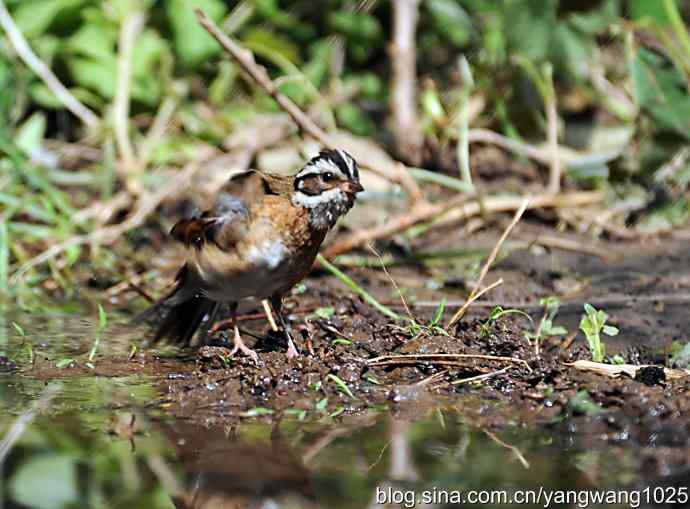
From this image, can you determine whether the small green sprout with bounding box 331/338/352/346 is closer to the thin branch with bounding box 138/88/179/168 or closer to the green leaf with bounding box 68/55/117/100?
the thin branch with bounding box 138/88/179/168

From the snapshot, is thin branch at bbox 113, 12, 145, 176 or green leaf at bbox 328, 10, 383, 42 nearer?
thin branch at bbox 113, 12, 145, 176

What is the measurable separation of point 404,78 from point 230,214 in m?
3.89

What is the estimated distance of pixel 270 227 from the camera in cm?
455

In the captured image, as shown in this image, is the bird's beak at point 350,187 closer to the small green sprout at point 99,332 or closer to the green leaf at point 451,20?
the small green sprout at point 99,332

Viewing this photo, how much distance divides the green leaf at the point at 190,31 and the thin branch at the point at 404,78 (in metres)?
1.38

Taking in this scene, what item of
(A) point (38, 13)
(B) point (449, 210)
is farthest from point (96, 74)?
(B) point (449, 210)

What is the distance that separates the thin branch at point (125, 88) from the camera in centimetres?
782

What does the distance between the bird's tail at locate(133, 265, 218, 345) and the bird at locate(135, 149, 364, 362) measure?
0.40 m

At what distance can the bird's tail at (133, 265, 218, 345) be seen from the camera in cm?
519

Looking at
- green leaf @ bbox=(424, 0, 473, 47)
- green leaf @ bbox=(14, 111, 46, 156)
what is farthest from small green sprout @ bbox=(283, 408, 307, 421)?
green leaf @ bbox=(424, 0, 473, 47)

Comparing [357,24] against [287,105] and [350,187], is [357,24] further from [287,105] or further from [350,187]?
[350,187]

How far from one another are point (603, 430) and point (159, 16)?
609 centimetres

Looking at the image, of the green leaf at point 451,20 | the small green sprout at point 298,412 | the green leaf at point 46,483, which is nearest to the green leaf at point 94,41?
the green leaf at point 451,20

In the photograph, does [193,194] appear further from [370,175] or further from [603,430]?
[603,430]
